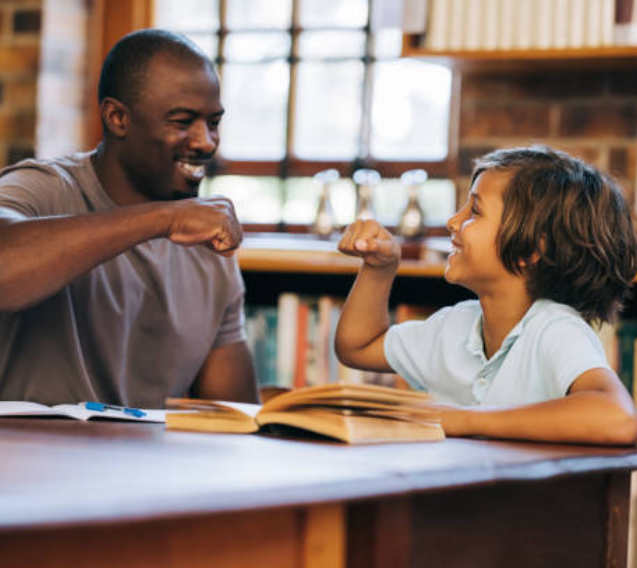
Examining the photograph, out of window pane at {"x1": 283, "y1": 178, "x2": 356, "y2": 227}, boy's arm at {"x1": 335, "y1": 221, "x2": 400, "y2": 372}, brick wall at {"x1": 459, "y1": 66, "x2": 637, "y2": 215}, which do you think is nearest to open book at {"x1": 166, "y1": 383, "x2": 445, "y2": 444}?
boy's arm at {"x1": 335, "y1": 221, "x2": 400, "y2": 372}

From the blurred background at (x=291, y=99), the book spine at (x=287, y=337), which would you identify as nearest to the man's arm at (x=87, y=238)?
the book spine at (x=287, y=337)

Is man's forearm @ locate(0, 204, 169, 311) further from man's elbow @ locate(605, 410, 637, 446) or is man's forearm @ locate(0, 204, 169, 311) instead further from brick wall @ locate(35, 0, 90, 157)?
brick wall @ locate(35, 0, 90, 157)

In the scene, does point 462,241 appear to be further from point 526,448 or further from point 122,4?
point 122,4

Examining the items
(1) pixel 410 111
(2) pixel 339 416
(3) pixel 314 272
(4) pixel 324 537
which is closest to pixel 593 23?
(1) pixel 410 111

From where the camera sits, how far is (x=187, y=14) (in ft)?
11.1

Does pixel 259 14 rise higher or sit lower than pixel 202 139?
higher

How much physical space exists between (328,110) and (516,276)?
1.71 metres

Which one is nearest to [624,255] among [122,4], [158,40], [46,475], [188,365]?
[188,365]

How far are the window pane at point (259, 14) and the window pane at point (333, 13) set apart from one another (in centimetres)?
6

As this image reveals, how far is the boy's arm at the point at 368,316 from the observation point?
178 cm

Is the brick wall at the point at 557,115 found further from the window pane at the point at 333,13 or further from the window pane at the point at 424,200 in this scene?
the window pane at the point at 333,13

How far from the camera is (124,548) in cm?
76

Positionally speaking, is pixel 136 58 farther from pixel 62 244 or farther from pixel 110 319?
pixel 62 244

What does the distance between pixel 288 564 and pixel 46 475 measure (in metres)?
0.21
